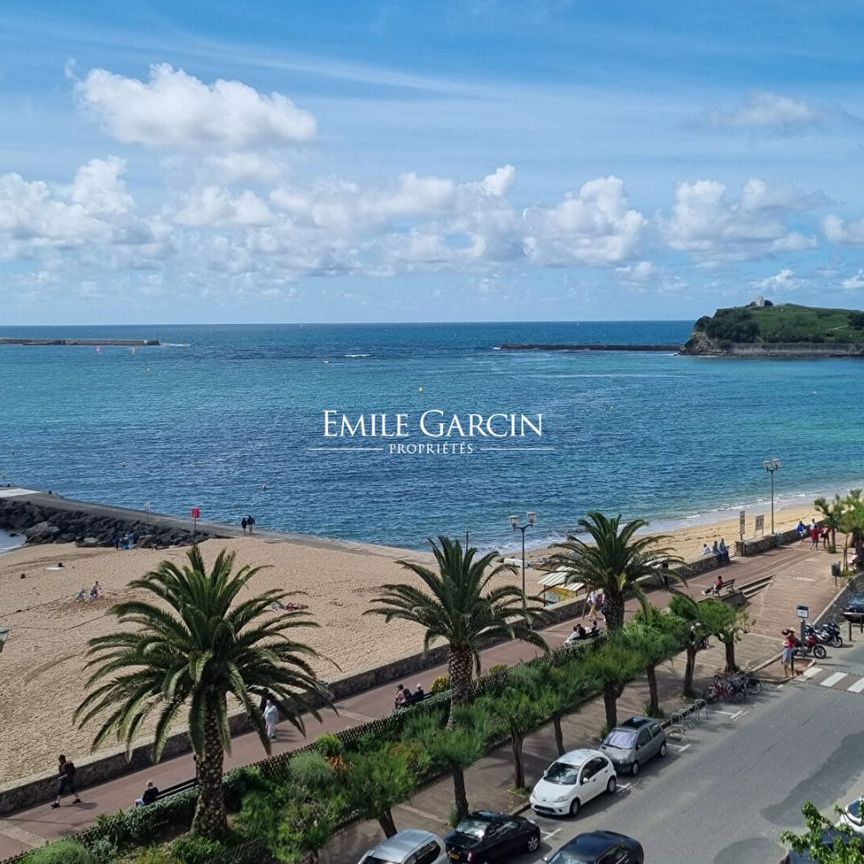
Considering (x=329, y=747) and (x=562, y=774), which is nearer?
(x=329, y=747)

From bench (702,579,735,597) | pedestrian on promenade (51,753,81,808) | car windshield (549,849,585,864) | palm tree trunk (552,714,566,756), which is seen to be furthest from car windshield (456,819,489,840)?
bench (702,579,735,597)

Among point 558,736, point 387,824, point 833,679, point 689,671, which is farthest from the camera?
point 833,679

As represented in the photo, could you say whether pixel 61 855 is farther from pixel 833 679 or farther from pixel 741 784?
pixel 833 679

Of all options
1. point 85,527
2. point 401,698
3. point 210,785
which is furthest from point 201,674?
point 85,527

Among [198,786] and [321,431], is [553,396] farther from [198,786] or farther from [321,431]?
[198,786]

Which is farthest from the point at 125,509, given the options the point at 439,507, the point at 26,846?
the point at 26,846

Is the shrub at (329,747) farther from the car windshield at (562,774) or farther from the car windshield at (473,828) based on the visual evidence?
the car windshield at (562,774)

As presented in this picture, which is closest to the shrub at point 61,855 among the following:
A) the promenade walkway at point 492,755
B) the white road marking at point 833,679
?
the promenade walkway at point 492,755
